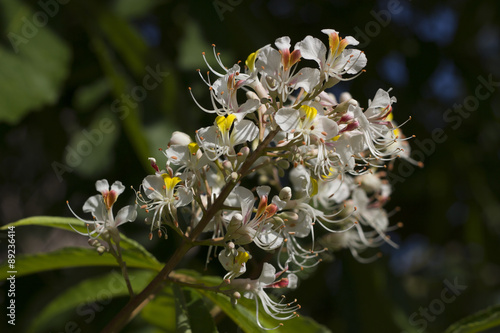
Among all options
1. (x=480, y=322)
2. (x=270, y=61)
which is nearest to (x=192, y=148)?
(x=270, y=61)

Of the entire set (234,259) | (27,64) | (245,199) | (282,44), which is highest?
(27,64)

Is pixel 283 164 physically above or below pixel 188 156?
below

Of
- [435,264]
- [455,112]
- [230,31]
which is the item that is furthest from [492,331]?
[230,31]

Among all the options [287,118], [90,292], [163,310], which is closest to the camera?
[287,118]

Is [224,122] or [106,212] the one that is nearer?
[224,122]

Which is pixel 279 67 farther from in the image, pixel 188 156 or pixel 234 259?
pixel 234 259

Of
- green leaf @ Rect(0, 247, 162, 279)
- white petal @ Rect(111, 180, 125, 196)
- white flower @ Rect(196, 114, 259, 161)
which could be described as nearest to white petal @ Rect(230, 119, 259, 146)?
white flower @ Rect(196, 114, 259, 161)
